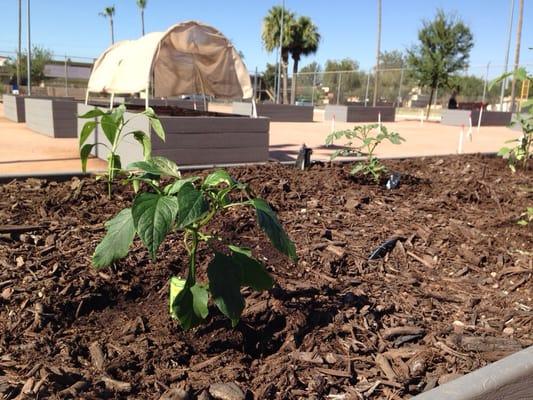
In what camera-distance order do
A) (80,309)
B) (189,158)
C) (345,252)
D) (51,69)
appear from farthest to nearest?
(51,69) < (189,158) < (345,252) < (80,309)

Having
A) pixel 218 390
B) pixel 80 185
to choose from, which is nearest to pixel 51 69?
pixel 80 185

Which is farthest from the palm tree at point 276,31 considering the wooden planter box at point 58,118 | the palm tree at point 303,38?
the wooden planter box at point 58,118

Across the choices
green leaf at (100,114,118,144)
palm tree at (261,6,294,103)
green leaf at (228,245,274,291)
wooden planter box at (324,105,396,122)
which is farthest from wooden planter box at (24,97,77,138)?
palm tree at (261,6,294,103)

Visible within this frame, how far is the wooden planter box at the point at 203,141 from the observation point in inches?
322

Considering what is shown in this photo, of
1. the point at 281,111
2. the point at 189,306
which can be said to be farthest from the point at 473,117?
the point at 189,306

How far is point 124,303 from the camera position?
8.80 feet

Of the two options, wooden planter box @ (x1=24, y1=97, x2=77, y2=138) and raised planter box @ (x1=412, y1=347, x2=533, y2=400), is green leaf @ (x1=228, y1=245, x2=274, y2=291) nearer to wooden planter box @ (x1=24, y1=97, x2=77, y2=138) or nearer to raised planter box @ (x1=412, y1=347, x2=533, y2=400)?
raised planter box @ (x1=412, y1=347, x2=533, y2=400)

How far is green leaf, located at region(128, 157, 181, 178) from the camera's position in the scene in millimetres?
2244

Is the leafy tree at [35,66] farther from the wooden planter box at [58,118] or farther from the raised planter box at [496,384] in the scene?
the raised planter box at [496,384]

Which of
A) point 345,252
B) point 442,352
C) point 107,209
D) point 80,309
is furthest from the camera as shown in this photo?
point 107,209

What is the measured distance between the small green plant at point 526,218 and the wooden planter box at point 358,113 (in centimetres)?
2223

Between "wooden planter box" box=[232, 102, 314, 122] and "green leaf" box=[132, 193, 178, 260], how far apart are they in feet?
76.6

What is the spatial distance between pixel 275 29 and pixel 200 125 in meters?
40.7

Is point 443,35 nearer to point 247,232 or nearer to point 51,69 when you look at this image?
point 247,232
